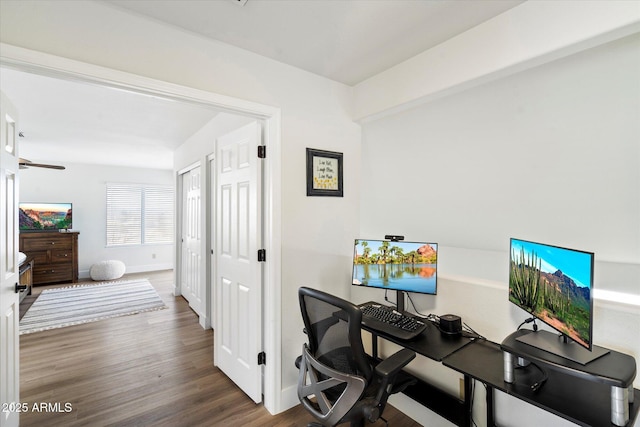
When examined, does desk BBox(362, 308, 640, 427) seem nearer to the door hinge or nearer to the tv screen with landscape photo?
the tv screen with landscape photo

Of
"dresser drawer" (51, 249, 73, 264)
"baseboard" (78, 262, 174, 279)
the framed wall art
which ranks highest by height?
the framed wall art

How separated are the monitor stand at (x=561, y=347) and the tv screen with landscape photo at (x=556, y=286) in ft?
0.27

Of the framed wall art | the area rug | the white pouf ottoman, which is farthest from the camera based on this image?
the white pouf ottoman

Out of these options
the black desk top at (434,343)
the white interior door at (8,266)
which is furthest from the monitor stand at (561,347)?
the white interior door at (8,266)

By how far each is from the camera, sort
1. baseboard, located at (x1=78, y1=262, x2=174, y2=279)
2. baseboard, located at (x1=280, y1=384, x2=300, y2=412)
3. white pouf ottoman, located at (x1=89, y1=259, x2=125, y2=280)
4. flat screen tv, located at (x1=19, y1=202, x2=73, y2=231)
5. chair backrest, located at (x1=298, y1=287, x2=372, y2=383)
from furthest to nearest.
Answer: baseboard, located at (x1=78, y1=262, x2=174, y2=279), white pouf ottoman, located at (x1=89, y1=259, x2=125, y2=280), flat screen tv, located at (x1=19, y1=202, x2=73, y2=231), baseboard, located at (x1=280, y1=384, x2=300, y2=412), chair backrest, located at (x1=298, y1=287, x2=372, y2=383)

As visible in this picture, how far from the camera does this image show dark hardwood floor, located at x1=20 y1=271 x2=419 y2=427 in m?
2.09

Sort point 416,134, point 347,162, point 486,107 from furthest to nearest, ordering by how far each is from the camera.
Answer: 1. point 416,134
2. point 347,162
3. point 486,107

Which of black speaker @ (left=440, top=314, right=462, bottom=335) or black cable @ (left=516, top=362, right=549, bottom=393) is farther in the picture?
black speaker @ (left=440, top=314, right=462, bottom=335)

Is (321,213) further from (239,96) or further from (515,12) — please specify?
(515,12)

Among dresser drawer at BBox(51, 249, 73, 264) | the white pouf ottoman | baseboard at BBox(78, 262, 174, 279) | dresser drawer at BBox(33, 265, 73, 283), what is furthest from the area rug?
baseboard at BBox(78, 262, 174, 279)

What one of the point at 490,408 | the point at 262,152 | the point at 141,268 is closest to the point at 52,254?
the point at 141,268

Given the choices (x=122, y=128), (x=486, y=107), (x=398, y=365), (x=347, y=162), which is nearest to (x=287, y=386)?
(x=398, y=365)

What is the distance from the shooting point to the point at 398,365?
4.55 ft

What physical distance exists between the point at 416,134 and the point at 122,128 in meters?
3.60
